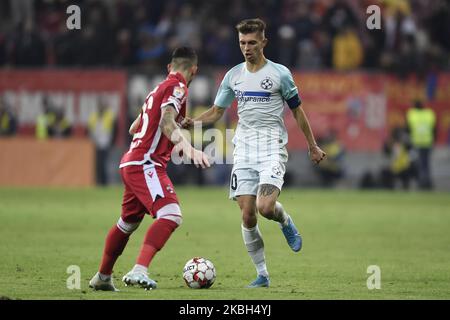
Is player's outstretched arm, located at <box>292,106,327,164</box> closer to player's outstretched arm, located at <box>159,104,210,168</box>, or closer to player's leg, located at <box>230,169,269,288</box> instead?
player's leg, located at <box>230,169,269,288</box>

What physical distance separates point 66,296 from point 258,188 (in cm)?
236

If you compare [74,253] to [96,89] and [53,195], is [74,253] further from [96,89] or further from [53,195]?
[96,89]

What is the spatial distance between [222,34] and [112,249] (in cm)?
1923

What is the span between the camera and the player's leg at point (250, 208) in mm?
10922

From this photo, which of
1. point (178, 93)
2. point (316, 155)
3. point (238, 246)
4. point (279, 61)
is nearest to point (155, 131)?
point (178, 93)

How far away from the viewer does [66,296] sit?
9.60m

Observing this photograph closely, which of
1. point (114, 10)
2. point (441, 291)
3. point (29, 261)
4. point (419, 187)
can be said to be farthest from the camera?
point (114, 10)

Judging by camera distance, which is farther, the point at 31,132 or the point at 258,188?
the point at 31,132

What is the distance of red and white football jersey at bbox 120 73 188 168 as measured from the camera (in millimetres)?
10156

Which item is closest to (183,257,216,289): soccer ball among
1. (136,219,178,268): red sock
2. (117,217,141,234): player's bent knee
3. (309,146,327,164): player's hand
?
(136,219,178,268): red sock

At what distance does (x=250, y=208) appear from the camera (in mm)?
10922

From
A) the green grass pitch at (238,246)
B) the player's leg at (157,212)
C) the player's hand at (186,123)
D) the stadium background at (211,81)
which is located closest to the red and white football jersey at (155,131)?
the player's leg at (157,212)

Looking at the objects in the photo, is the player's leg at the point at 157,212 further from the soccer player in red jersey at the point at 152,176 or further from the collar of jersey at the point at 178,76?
the collar of jersey at the point at 178,76
